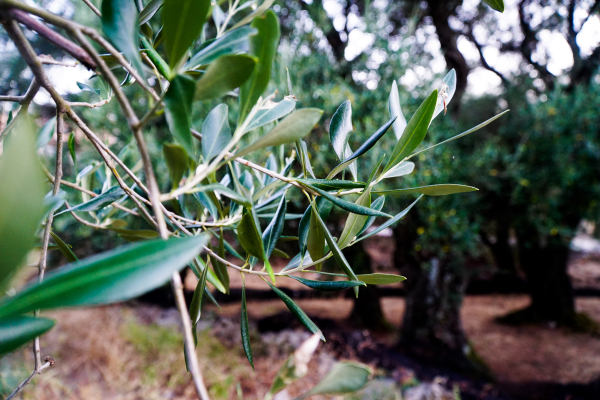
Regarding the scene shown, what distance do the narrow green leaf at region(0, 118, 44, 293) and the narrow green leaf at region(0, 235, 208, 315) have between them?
0.01 metres

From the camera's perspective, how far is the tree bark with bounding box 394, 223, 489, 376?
2.60 metres

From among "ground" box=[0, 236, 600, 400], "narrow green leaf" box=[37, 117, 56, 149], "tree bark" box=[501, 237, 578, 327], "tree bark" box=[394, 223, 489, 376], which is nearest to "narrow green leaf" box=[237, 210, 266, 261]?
"narrow green leaf" box=[37, 117, 56, 149]

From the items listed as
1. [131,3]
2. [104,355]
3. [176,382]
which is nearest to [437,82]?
[131,3]

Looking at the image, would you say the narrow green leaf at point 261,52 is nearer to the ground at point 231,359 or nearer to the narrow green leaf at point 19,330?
the narrow green leaf at point 19,330

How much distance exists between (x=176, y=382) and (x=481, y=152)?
2575 millimetres

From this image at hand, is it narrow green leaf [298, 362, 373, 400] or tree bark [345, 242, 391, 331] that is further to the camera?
tree bark [345, 242, 391, 331]

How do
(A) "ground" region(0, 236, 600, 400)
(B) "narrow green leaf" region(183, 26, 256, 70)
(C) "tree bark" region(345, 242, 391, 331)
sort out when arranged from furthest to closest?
(C) "tree bark" region(345, 242, 391, 331)
(A) "ground" region(0, 236, 600, 400)
(B) "narrow green leaf" region(183, 26, 256, 70)

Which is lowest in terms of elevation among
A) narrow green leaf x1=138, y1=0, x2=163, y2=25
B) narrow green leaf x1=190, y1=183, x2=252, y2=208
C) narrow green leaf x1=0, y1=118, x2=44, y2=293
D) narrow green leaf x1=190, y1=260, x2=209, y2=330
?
narrow green leaf x1=190, y1=260, x2=209, y2=330

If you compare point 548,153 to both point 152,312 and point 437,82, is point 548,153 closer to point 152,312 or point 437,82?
point 437,82

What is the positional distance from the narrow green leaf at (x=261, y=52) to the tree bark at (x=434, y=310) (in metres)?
2.49

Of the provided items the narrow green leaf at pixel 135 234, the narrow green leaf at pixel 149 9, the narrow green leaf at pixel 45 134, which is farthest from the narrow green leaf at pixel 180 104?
the narrow green leaf at pixel 45 134

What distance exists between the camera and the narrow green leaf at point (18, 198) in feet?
0.41

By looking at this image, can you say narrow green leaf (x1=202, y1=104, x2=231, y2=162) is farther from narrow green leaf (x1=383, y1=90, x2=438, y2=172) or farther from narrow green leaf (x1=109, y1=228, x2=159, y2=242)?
narrow green leaf (x1=109, y1=228, x2=159, y2=242)

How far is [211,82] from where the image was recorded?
0.67 feet
